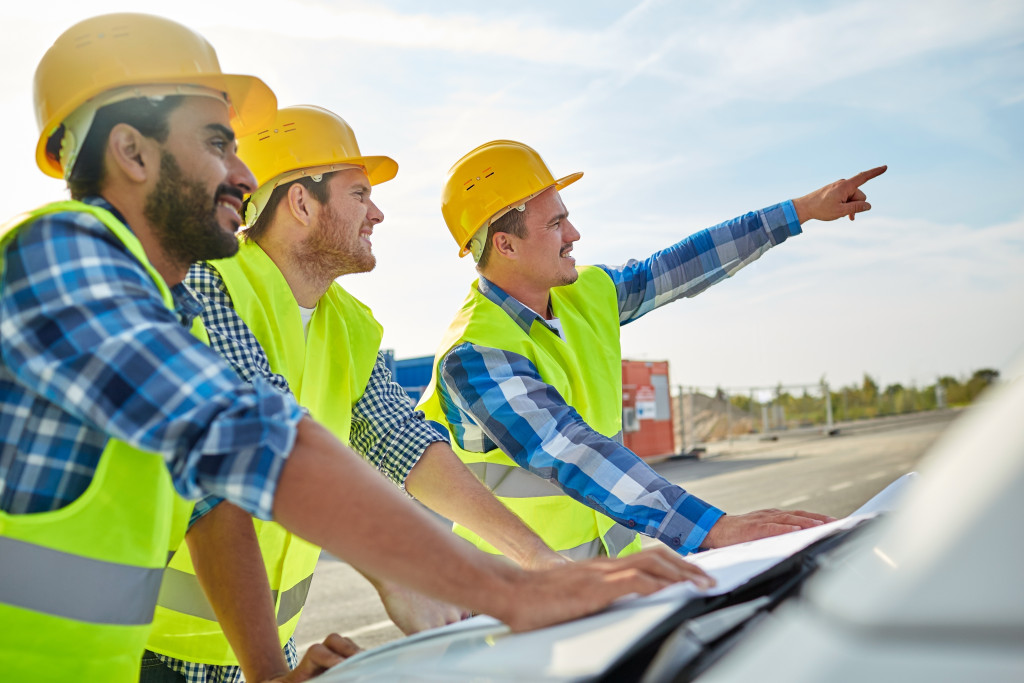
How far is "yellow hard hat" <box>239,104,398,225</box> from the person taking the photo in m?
3.22

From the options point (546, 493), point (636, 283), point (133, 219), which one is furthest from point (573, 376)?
point (133, 219)

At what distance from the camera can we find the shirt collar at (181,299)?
67.9 inches

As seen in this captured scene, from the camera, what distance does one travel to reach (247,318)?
2.52m

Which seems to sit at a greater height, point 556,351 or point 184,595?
point 556,351

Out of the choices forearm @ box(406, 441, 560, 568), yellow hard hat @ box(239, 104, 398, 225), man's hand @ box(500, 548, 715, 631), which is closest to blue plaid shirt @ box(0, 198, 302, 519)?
man's hand @ box(500, 548, 715, 631)

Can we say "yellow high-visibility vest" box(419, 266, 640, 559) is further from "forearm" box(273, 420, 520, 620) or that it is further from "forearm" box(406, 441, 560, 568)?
"forearm" box(273, 420, 520, 620)

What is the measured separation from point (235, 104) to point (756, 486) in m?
14.9

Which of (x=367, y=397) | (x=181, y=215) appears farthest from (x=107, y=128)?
(x=367, y=397)

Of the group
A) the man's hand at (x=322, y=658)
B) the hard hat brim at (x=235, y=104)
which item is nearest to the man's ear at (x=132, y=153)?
Result: the hard hat brim at (x=235, y=104)

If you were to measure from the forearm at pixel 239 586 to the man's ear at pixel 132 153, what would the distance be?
742 millimetres

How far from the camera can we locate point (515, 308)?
3.30m

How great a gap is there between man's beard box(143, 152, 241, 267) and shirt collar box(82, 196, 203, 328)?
0.21 feet

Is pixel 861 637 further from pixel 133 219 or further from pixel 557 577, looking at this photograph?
pixel 133 219

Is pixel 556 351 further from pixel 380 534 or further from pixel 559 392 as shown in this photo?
pixel 380 534
